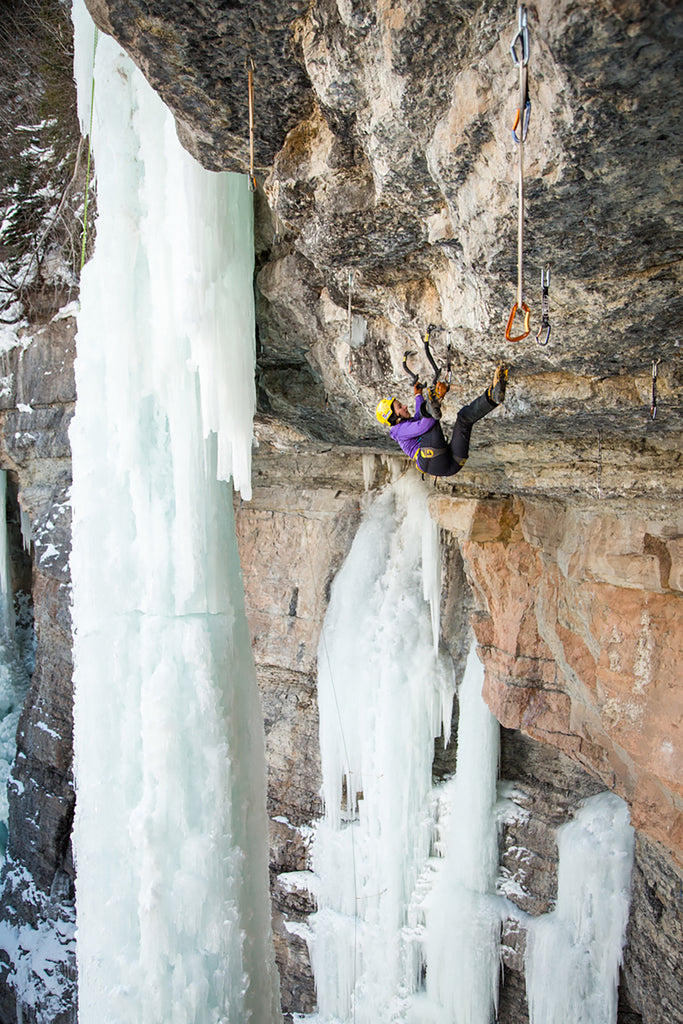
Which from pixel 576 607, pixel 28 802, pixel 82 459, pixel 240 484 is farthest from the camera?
pixel 28 802

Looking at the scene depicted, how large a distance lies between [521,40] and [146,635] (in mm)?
4007

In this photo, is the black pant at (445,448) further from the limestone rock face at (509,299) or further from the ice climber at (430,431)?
the limestone rock face at (509,299)

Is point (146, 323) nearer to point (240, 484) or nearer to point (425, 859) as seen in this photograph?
point (240, 484)

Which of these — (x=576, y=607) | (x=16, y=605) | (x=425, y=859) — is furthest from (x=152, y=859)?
Result: (x=16, y=605)

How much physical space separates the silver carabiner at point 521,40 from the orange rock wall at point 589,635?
3036 mm

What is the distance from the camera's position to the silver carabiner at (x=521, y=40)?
146cm

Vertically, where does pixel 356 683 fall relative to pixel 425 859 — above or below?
above

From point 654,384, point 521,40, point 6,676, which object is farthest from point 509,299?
point 6,676

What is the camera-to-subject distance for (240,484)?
12.4ft

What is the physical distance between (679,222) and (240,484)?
8.43ft

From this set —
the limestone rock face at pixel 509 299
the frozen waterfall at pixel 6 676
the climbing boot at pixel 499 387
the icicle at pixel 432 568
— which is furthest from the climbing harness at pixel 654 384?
the frozen waterfall at pixel 6 676

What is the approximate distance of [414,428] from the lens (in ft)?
10.1

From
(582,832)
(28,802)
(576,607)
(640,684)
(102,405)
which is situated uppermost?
(102,405)

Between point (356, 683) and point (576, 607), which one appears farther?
point (356, 683)
